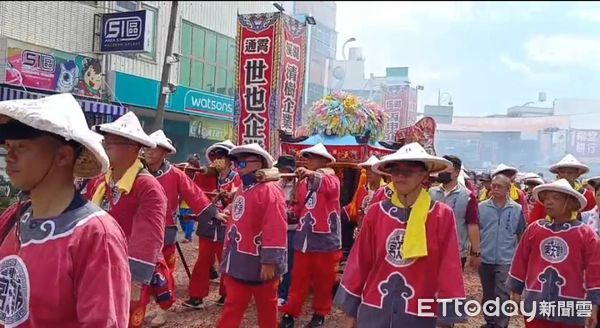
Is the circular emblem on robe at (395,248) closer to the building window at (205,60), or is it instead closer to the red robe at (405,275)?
the red robe at (405,275)

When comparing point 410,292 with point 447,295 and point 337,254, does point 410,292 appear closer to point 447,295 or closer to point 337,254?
point 447,295

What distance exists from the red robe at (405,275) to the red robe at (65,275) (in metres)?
1.88

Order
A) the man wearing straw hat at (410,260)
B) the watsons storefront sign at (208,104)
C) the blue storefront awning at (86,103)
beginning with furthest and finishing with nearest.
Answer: the watsons storefront sign at (208,104), the blue storefront awning at (86,103), the man wearing straw hat at (410,260)

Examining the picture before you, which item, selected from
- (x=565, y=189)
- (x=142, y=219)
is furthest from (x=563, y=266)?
(x=142, y=219)

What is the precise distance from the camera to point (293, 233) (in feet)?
21.0

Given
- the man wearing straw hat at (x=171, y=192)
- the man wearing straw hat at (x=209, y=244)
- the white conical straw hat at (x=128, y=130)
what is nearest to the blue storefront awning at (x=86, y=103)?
the man wearing straw hat at (x=209, y=244)

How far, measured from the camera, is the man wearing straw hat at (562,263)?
13.7 ft

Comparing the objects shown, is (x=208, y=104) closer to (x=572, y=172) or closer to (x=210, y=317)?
(x=210, y=317)

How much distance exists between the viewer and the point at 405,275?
3.45 metres

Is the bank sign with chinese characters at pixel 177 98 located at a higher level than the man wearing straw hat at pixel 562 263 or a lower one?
higher

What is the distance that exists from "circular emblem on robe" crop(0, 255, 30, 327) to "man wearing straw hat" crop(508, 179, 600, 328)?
3.69 m

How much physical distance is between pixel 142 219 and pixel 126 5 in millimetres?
15290

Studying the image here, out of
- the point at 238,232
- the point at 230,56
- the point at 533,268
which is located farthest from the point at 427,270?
the point at 230,56

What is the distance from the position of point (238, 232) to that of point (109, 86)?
36.5 ft
